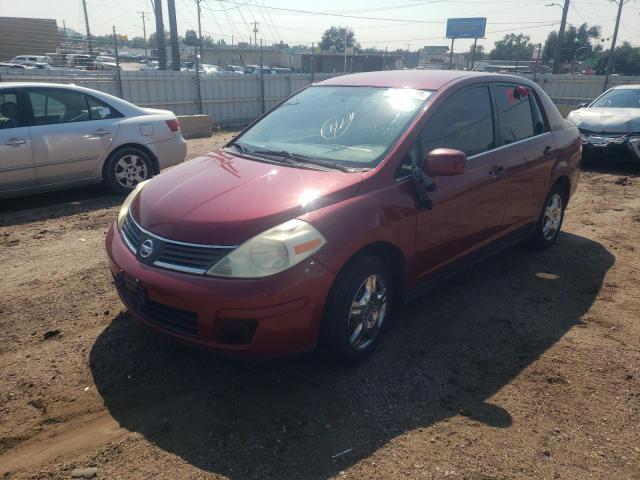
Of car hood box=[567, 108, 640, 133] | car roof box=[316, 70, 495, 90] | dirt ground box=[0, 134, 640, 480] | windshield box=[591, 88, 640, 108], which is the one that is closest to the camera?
dirt ground box=[0, 134, 640, 480]

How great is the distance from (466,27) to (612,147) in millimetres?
46661

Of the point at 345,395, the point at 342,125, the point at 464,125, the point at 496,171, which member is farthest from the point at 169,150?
the point at 345,395

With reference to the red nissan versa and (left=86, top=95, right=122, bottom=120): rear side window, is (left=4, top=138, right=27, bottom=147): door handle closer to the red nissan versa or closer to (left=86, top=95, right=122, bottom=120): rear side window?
(left=86, top=95, right=122, bottom=120): rear side window

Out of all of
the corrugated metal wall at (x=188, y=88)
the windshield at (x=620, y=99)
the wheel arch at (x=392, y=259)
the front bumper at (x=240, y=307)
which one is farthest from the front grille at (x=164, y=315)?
the corrugated metal wall at (x=188, y=88)

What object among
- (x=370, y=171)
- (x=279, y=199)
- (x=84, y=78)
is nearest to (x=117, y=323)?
(x=279, y=199)

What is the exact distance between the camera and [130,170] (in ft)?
23.6

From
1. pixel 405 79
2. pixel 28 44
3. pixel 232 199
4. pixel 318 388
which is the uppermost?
pixel 28 44

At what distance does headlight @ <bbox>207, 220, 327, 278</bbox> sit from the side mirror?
107 centimetres

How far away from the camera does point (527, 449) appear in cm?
262

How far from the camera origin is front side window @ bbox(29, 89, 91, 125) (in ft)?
20.8

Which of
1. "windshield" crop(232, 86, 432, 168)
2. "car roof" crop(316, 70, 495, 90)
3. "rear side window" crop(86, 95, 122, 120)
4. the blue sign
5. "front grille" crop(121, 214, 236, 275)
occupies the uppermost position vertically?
the blue sign

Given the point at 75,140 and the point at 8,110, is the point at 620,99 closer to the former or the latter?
the point at 75,140

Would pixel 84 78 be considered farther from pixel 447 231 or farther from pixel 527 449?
pixel 527 449

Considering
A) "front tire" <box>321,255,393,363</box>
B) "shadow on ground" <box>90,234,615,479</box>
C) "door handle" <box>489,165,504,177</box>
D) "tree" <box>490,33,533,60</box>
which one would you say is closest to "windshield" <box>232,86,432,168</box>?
"front tire" <box>321,255,393,363</box>
